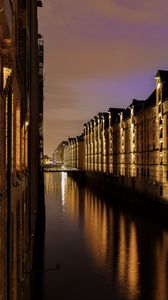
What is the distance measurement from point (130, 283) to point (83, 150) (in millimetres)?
115958

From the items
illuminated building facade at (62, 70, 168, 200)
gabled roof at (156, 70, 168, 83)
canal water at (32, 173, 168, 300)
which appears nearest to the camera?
canal water at (32, 173, 168, 300)

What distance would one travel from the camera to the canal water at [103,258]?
19781 mm

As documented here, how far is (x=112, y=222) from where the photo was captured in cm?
4212

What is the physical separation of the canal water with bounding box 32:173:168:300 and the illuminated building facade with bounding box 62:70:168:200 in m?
6.72

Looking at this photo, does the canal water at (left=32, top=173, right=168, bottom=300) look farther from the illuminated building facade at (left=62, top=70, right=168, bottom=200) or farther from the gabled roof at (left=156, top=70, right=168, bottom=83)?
the gabled roof at (left=156, top=70, right=168, bottom=83)

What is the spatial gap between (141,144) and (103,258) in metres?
30.7

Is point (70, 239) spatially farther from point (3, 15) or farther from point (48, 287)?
point (3, 15)

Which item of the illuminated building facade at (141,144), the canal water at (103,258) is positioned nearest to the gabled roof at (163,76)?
the illuminated building facade at (141,144)

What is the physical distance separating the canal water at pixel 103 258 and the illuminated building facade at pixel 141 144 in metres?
6.72

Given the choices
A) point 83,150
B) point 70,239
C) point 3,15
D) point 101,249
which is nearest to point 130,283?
point 101,249

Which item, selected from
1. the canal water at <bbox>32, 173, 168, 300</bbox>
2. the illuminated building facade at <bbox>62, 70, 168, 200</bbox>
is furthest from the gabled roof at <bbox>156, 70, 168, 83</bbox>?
the canal water at <bbox>32, 173, 168, 300</bbox>

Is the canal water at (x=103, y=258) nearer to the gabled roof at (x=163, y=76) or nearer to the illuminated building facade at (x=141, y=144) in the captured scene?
the illuminated building facade at (x=141, y=144)

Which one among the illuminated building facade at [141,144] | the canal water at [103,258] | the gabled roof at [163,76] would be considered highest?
the gabled roof at [163,76]

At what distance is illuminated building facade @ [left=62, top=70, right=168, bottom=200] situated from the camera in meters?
43.4
